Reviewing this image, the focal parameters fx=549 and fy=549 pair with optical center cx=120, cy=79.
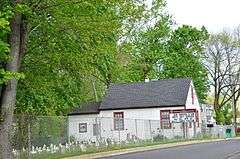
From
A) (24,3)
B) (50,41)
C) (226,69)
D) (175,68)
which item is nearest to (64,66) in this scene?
(50,41)

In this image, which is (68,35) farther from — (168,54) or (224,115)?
(224,115)

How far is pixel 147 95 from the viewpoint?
187 feet

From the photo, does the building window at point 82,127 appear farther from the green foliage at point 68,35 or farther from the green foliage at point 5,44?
the green foliage at point 5,44

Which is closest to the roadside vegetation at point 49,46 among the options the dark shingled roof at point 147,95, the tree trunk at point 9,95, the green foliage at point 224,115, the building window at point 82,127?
the tree trunk at point 9,95

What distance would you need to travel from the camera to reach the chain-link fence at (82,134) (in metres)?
25.0

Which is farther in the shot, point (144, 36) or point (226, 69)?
point (226, 69)

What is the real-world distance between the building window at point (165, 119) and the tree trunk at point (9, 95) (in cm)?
3330

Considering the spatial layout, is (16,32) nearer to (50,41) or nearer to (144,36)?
(50,41)

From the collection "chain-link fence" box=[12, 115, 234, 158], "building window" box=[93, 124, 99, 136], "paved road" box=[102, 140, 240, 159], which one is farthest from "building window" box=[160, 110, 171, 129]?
"paved road" box=[102, 140, 240, 159]

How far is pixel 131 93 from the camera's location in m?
57.7

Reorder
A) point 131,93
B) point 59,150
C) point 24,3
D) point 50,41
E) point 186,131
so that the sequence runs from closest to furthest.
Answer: point 24,3
point 50,41
point 59,150
point 186,131
point 131,93

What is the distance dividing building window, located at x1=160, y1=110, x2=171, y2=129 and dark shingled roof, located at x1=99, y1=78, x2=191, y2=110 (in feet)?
2.60

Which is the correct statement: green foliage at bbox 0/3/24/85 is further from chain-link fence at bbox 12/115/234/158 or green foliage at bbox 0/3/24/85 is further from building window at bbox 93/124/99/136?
building window at bbox 93/124/99/136

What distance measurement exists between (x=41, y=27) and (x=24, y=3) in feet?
10.1
